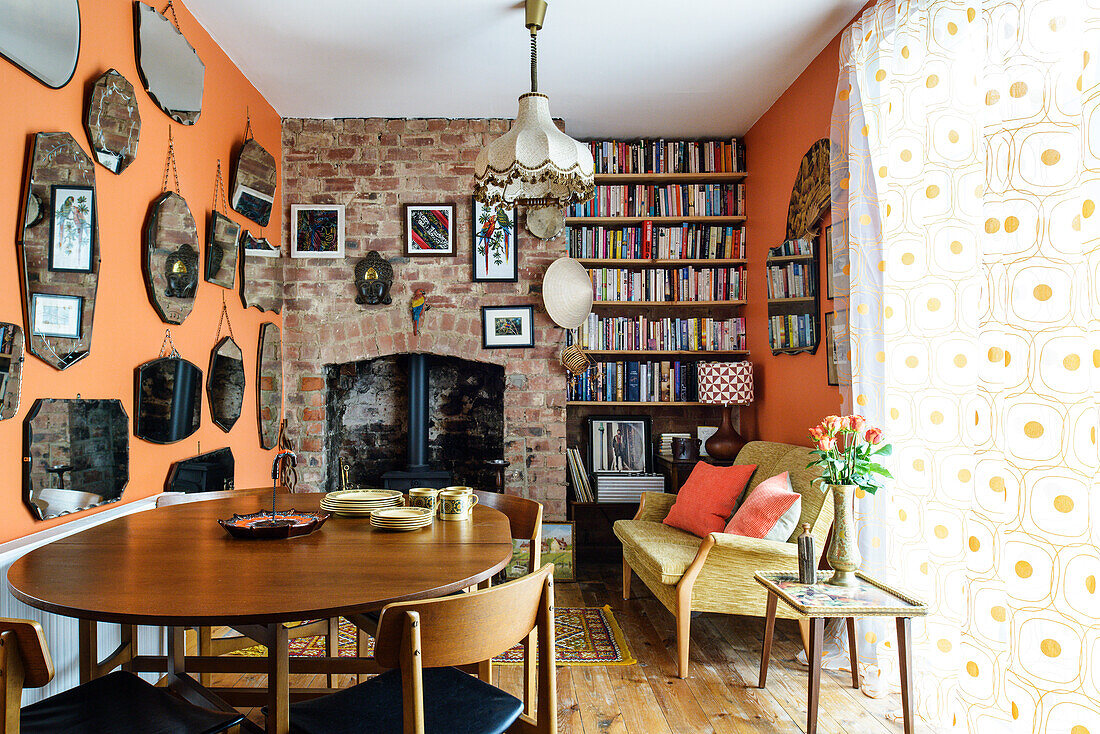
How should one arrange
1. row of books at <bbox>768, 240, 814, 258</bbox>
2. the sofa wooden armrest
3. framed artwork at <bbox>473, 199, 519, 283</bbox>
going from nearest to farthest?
row of books at <bbox>768, 240, 814, 258</bbox>, the sofa wooden armrest, framed artwork at <bbox>473, 199, 519, 283</bbox>

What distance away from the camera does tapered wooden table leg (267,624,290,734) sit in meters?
1.44

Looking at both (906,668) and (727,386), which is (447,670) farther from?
(727,386)

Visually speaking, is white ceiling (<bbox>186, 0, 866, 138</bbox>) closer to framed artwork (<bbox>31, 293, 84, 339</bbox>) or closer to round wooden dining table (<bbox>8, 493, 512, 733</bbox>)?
framed artwork (<bbox>31, 293, 84, 339</bbox>)

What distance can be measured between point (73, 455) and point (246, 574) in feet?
4.23

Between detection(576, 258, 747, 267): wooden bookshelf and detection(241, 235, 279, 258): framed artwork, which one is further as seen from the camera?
detection(576, 258, 747, 267): wooden bookshelf

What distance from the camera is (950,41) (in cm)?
238

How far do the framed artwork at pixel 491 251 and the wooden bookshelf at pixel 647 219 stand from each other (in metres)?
0.56

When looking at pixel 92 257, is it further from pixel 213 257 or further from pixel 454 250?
pixel 454 250

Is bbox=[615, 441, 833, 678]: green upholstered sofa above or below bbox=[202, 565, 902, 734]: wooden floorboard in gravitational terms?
above

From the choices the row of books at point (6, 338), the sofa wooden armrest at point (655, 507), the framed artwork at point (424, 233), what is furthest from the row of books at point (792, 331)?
the row of books at point (6, 338)

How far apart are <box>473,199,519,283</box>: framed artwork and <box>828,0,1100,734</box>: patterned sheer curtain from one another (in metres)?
2.07

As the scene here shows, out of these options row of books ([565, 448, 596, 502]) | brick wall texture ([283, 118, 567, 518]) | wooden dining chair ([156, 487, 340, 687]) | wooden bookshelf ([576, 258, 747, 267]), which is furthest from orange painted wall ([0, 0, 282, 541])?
wooden bookshelf ([576, 258, 747, 267])

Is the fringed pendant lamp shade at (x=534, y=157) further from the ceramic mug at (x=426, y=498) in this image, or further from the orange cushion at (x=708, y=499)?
the orange cushion at (x=708, y=499)

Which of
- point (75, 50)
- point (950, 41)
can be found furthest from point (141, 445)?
point (950, 41)
